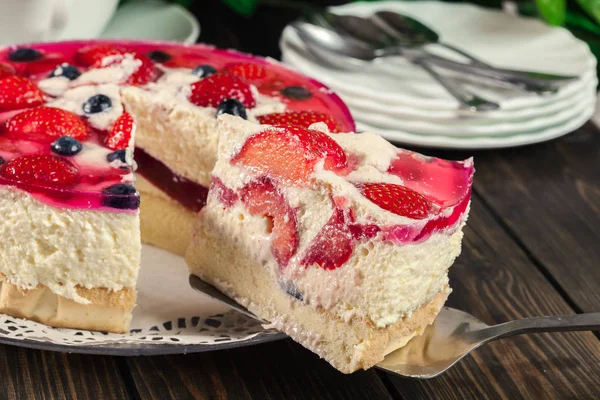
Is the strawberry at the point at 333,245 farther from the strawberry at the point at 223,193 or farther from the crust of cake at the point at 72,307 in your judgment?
the crust of cake at the point at 72,307

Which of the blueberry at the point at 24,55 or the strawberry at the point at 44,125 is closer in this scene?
the strawberry at the point at 44,125

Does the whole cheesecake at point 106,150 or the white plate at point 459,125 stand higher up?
the whole cheesecake at point 106,150

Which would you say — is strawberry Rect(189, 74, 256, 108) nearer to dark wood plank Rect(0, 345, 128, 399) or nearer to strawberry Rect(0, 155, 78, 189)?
strawberry Rect(0, 155, 78, 189)

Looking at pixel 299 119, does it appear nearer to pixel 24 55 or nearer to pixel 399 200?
pixel 399 200

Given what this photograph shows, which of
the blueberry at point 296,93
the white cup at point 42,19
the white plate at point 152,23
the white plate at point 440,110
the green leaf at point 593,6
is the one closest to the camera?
the blueberry at point 296,93

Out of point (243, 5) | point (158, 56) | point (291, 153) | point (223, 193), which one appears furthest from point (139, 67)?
point (243, 5)

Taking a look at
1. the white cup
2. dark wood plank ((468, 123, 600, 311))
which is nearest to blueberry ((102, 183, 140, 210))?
the white cup

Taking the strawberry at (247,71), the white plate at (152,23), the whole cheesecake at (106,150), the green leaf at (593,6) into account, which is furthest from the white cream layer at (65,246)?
the green leaf at (593,6)
